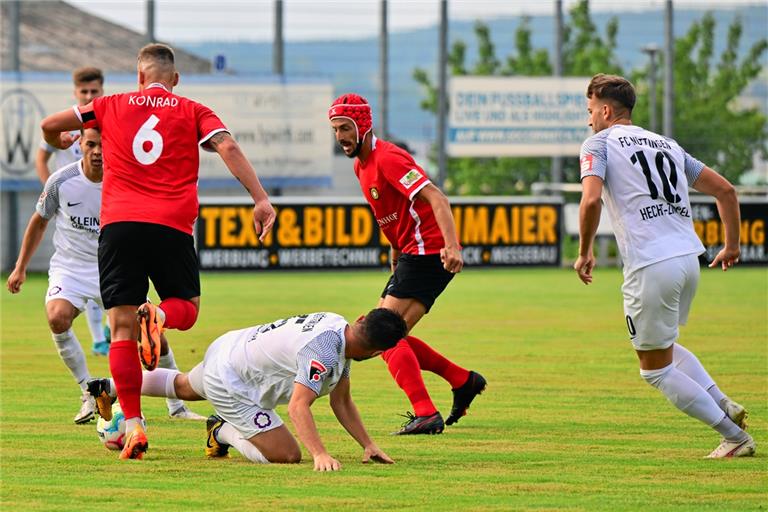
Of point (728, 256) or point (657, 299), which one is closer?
point (657, 299)

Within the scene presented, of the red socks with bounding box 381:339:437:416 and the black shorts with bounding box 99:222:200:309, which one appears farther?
the red socks with bounding box 381:339:437:416

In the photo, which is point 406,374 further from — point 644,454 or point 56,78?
point 56,78

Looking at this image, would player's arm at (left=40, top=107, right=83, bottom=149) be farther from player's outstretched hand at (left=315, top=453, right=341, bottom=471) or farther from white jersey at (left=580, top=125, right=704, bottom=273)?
white jersey at (left=580, top=125, right=704, bottom=273)

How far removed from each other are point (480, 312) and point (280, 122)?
11.4 m

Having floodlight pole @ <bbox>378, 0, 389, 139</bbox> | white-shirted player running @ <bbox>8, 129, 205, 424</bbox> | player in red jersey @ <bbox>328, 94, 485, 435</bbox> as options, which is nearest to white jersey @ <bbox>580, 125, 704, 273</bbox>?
player in red jersey @ <bbox>328, 94, 485, 435</bbox>

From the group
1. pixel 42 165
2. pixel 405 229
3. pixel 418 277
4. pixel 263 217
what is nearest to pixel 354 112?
pixel 405 229

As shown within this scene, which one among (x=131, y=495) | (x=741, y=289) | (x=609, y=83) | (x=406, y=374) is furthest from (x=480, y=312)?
(x=131, y=495)

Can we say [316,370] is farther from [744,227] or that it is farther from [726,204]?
[744,227]

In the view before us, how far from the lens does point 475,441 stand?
914 centimetres

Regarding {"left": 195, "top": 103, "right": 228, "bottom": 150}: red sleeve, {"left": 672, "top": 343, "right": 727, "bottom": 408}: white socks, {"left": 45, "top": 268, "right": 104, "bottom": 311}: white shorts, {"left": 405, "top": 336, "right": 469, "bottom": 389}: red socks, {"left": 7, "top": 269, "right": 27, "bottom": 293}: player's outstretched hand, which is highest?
{"left": 195, "top": 103, "right": 228, "bottom": 150}: red sleeve

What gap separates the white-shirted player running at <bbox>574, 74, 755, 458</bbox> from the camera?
8.23m

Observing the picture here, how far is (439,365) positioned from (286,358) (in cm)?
224

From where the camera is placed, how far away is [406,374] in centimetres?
972

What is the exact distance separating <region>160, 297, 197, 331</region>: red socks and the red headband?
1.54 metres
